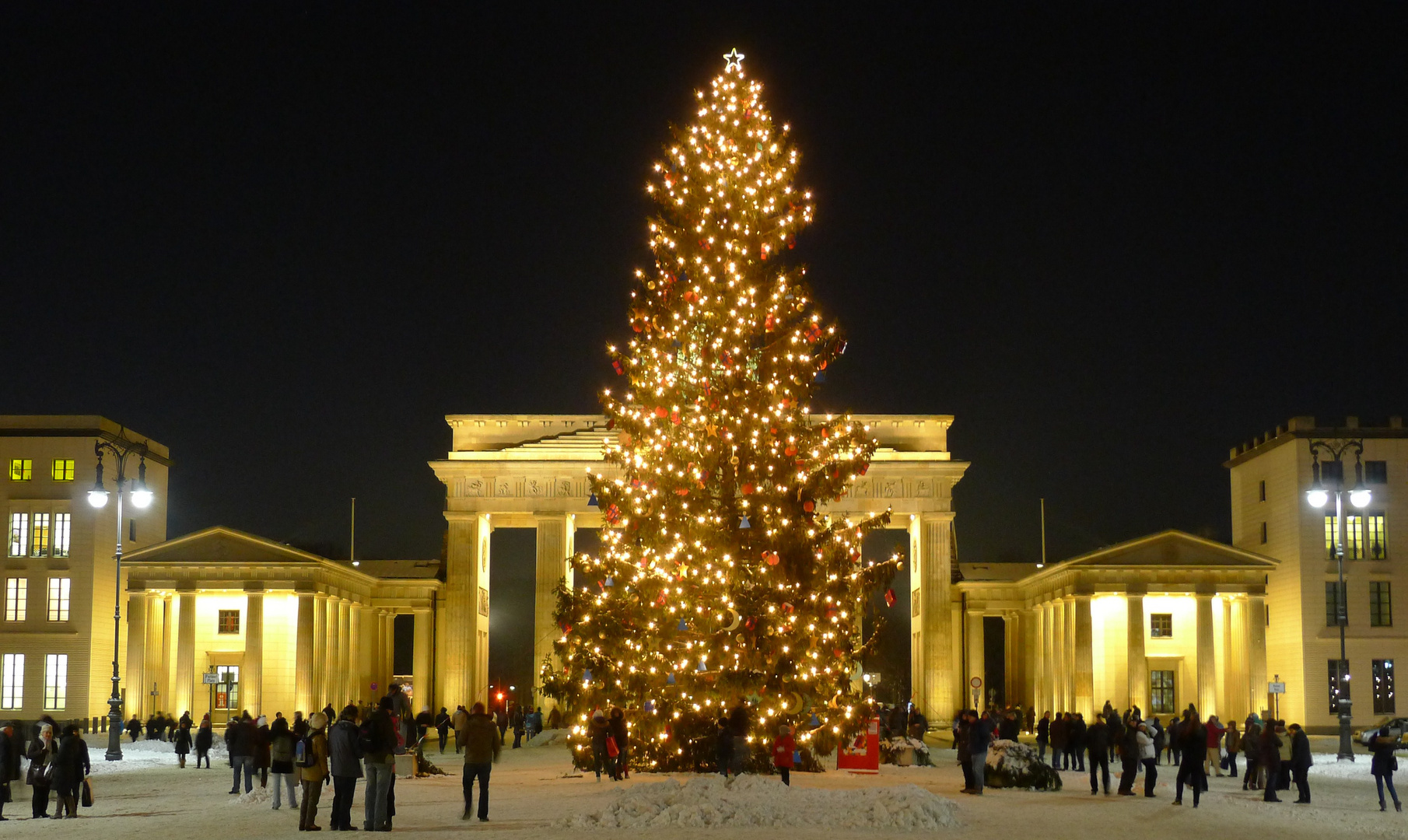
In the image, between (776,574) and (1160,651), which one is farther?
(1160,651)

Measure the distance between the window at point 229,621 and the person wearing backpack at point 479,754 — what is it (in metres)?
48.1

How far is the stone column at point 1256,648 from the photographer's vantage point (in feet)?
205

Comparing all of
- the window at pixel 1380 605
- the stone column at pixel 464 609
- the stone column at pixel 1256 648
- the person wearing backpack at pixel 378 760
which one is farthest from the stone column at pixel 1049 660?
the person wearing backpack at pixel 378 760

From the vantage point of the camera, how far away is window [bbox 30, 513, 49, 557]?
214 feet

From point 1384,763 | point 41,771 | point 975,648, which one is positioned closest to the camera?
point 41,771

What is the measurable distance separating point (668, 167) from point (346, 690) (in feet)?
148

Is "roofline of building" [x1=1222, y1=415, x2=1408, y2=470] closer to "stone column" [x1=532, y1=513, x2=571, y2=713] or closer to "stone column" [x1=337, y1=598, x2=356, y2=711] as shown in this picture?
"stone column" [x1=532, y1=513, x2=571, y2=713]

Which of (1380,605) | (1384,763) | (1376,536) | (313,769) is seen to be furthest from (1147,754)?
(1376,536)

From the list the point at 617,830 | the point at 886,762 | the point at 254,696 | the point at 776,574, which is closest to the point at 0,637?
the point at 254,696

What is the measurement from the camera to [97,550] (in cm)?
6506

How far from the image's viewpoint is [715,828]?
2169 cm

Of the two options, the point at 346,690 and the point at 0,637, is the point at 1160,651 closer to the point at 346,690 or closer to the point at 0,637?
the point at 346,690

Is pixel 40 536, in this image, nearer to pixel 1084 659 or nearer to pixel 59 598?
pixel 59 598

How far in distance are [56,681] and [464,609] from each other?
16.5 meters
